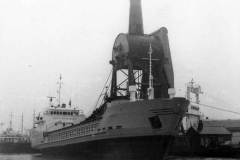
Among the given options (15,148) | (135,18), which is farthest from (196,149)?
(15,148)

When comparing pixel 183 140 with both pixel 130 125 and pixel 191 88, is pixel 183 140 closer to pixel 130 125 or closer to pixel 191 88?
pixel 191 88

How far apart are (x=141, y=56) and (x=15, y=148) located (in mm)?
40286

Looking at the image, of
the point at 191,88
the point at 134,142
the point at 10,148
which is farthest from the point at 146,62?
the point at 10,148

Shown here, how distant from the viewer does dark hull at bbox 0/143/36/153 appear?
63.7 m

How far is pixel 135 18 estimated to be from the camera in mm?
34219

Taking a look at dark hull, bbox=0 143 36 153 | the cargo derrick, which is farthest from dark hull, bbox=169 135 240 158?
dark hull, bbox=0 143 36 153

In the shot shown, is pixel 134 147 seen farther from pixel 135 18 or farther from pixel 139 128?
pixel 135 18

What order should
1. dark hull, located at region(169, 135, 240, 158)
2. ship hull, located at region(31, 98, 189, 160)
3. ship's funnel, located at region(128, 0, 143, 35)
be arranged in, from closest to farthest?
ship hull, located at region(31, 98, 189, 160) < ship's funnel, located at region(128, 0, 143, 35) < dark hull, located at region(169, 135, 240, 158)

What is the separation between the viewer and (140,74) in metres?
33.5

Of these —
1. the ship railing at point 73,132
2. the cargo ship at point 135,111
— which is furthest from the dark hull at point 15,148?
the cargo ship at point 135,111

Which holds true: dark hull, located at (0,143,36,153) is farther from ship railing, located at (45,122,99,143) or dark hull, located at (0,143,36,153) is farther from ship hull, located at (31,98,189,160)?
ship hull, located at (31,98,189,160)

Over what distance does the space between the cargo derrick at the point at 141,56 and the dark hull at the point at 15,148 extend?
36050 mm

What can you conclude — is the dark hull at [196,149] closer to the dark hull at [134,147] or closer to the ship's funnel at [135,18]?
the dark hull at [134,147]

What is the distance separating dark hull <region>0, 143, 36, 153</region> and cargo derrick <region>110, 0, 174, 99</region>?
36050 millimetres
